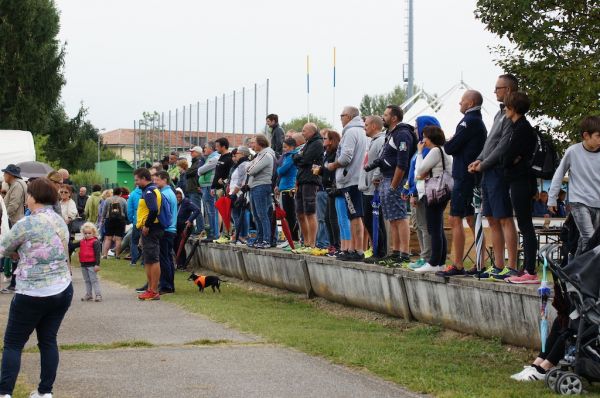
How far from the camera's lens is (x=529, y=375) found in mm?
9289

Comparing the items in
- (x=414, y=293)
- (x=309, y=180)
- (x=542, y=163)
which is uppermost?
(x=542, y=163)

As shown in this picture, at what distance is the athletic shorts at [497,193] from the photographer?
11.4 metres

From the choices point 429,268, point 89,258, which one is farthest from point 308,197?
point 429,268

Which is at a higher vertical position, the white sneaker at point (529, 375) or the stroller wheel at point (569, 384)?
the stroller wheel at point (569, 384)

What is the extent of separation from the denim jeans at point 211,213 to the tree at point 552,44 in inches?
266

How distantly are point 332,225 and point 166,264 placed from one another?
321 centimetres

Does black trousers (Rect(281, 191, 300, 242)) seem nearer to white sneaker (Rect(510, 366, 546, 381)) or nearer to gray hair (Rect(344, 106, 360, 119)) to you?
gray hair (Rect(344, 106, 360, 119))

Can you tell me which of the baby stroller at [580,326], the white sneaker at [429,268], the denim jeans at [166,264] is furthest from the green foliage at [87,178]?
the baby stroller at [580,326]

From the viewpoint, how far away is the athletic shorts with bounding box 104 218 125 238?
29.9 m

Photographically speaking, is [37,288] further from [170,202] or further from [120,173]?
[120,173]

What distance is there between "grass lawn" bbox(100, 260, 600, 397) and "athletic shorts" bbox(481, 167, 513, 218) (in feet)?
4.34

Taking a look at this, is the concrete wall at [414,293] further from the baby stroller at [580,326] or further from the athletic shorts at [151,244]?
the athletic shorts at [151,244]

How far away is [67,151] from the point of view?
73.9 m

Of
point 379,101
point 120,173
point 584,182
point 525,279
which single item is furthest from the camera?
point 379,101
